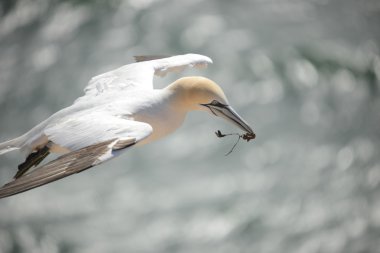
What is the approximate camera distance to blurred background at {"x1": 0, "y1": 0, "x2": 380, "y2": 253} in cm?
1675

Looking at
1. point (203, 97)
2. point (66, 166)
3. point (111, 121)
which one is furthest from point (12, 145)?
point (203, 97)

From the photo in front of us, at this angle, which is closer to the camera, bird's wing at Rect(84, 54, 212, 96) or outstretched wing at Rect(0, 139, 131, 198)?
outstretched wing at Rect(0, 139, 131, 198)

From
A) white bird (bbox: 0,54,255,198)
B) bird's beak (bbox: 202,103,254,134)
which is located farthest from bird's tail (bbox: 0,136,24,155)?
bird's beak (bbox: 202,103,254,134)

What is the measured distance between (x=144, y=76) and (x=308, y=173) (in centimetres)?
874

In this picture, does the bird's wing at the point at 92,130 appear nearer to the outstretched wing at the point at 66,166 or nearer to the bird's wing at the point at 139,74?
the outstretched wing at the point at 66,166

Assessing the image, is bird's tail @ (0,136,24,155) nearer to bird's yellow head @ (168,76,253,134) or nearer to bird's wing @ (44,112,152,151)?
bird's wing @ (44,112,152,151)

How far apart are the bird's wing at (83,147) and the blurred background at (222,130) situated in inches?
339

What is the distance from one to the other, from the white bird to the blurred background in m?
7.52

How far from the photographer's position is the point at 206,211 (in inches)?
666

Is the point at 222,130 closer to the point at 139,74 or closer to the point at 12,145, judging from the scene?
the point at 139,74

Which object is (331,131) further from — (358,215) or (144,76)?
(144,76)

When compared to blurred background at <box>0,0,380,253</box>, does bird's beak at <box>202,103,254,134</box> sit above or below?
below

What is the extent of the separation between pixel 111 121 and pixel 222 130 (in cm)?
1014

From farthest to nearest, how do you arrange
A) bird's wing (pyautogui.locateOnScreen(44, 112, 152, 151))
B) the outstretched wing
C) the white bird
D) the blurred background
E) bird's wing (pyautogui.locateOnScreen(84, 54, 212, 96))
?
1. the blurred background
2. bird's wing (pyautogui.locateOnScreen(84, 54, 212, 96))
3. bird's wing (pyautogui.locateOnScreen(44, 112, 152, 151))
4. the white bird
5. the outstretched wing
